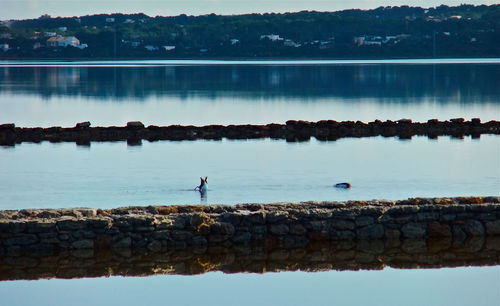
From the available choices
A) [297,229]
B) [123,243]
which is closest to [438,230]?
[297,229]

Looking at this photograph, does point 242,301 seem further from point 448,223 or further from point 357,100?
point 357,100

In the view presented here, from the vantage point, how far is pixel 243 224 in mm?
9711

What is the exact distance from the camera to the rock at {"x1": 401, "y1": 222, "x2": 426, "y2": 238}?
9.94 m

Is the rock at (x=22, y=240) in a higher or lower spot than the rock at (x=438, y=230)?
higher

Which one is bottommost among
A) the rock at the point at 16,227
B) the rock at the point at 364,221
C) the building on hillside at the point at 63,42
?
the rock at the point at 364,221

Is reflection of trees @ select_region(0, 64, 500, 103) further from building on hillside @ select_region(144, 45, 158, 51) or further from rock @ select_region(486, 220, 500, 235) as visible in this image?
building on hillside @ select_region(144, 45, 158, 51)

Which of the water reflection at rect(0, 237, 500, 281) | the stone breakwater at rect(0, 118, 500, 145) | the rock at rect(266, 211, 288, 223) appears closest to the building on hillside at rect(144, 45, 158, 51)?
the stone breakwater at rect(0, 118, 500, 145)

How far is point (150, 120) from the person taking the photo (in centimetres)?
2922

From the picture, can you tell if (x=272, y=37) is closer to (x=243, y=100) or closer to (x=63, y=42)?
(x=63, y=42)

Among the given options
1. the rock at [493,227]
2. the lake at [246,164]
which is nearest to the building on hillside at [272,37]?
the lake at [246,164]

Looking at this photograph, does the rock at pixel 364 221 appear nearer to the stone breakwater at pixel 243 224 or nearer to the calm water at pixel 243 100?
the stone breakwater at pixel 243 224

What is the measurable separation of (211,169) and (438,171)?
148 inches

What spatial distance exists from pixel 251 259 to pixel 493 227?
8.08 ft

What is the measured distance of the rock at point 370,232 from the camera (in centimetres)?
985
